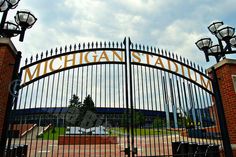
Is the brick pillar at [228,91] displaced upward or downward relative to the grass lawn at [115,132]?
upward

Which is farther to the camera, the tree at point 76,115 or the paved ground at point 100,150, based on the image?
the tree at point 76,115

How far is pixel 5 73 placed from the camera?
160 inches

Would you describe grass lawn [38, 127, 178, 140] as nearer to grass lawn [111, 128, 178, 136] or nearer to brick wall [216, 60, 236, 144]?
grass lawn [111, 128, 178, 136]

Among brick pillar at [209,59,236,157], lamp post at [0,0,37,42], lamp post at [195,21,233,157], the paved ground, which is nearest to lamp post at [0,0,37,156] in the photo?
lamp post at [0,0,37,42]

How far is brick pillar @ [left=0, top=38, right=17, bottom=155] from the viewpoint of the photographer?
3924mm

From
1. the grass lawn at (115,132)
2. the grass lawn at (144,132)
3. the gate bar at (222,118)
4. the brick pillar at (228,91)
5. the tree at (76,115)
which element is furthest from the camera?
the tree at (76,115)

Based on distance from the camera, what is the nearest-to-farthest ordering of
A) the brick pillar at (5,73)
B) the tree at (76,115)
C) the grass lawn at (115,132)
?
the brick pillar at (5,73) < the grass lawn at (115,132) < the tree at (76,115)

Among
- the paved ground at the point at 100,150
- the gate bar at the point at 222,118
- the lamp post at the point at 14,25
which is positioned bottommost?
the paved ground at the point at 100,150

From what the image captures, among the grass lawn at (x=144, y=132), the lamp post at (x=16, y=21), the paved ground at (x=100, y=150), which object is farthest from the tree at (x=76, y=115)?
the lamp post at (x=16, y=21)

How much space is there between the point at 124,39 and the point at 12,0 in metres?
2.89

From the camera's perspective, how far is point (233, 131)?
5363mm

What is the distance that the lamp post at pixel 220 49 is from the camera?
527cm

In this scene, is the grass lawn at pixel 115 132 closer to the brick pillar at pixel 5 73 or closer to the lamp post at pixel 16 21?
the brick pillar at pixel 5 73

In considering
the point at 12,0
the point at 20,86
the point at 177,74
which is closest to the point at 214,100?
the point at 177,74
